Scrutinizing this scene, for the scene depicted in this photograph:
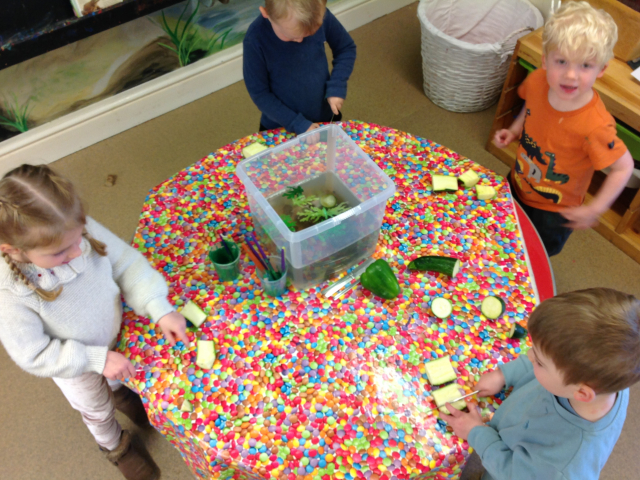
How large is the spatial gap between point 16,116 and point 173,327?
6.60ft

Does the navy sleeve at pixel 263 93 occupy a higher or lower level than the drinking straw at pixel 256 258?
higher

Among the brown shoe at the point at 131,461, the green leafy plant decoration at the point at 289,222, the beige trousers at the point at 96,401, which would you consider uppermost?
the green leafy plant decoration at the point at 289,222

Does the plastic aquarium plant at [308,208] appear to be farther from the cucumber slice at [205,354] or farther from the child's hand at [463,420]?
the child's hand at [463,420]

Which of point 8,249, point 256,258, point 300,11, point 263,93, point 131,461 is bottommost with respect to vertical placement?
point 131,461

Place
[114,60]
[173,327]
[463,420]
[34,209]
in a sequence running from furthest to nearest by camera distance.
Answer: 1. [114,60]
2. [173,327]
3. [463,420]
4. [34,209]

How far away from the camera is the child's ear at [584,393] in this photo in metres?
0.87

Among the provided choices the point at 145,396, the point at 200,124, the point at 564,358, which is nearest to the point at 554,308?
the point at 564,358

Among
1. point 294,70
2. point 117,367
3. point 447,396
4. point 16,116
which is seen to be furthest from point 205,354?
point 16,116

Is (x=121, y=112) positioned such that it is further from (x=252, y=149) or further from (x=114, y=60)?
(x=252, y=149)

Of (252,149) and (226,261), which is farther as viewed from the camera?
(252,149)

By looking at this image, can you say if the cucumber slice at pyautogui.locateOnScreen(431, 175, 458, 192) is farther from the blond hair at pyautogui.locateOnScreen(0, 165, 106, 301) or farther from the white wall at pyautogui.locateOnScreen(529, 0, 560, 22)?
the white wall at pyautogui.locateOnScreen(529, 0, 560, 22)

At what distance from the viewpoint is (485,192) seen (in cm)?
149

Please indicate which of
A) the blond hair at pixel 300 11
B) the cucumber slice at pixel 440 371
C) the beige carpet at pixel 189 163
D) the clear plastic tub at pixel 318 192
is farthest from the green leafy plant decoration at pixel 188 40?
the cucumber slice at pixel 440 371

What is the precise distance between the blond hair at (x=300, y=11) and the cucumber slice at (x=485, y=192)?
711 mm
